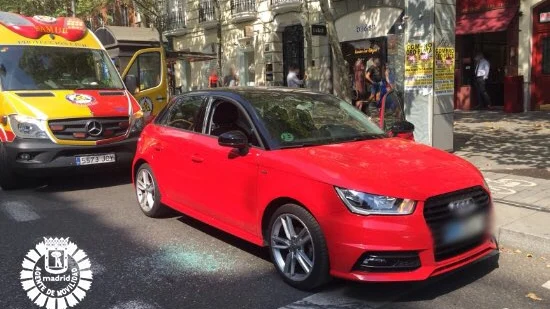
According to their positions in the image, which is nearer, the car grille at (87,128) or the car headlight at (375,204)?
the car headlight at (375,204)

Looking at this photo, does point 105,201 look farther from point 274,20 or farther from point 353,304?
point 274,20

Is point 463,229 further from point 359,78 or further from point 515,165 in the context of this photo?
point 359,78

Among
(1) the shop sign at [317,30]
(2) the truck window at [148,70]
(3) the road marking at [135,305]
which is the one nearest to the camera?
(3) the road marking at [135,305]

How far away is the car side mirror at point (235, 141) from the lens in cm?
468

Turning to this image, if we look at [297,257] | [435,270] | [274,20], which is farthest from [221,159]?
[274,20]

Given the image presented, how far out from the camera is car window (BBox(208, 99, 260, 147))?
5141 millimetres

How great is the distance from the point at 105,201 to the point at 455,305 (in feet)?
16.8

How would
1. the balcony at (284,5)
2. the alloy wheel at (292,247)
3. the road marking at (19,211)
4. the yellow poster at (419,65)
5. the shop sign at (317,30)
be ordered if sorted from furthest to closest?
the balcony at (284,5) < the shop sign at (317,30) < the yellow poster at (419,65) < the road marking at (19,211) < the alloy wheel at (292,247)

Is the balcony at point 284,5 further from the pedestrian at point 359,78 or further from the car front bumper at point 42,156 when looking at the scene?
the car front bumper at point 42,156

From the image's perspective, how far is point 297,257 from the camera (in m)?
4.23

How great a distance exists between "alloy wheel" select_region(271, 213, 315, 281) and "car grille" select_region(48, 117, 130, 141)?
451cm

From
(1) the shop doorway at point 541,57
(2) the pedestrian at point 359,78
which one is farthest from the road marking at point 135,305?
(1) the shop doorway at point 541,57

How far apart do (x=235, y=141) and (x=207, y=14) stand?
2167 cm

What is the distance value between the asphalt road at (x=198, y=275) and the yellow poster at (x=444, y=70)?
4.57m
